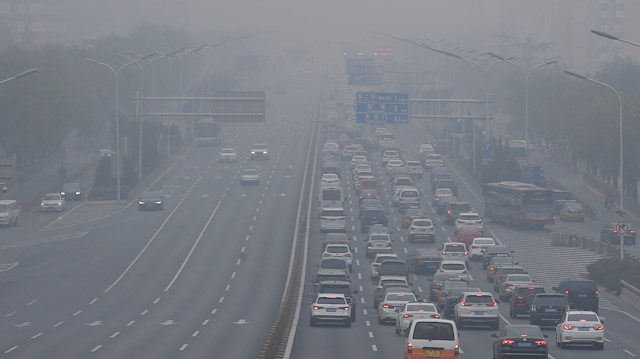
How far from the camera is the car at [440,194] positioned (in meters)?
101

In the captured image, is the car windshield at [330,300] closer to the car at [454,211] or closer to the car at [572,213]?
the car at [454,211]

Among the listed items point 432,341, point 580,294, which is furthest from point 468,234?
point 432,341

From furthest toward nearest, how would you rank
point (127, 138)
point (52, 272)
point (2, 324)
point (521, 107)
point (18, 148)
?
point (521, 107)
point (127, 138)
point (18, 148)
point (52, 272)
point (2, 324)

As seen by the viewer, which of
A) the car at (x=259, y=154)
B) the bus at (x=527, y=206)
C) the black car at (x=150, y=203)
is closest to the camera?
the bus at (x=527, y=206)

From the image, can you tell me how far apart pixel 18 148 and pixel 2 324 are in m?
68.9

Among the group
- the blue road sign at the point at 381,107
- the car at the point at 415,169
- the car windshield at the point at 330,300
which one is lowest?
the car windshield at the point at 330,300

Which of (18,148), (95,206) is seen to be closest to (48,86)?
(18,148)

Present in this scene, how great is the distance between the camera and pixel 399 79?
642 ft

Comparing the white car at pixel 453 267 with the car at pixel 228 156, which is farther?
the car at pixel 228 156

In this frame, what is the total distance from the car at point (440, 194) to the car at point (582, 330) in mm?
57945

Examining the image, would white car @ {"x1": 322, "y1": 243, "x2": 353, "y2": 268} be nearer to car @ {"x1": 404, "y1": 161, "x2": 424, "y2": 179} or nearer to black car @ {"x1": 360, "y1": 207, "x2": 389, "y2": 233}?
black car @ {"x1": 360, "y1": 207, "x2": 389, "y2": 233}

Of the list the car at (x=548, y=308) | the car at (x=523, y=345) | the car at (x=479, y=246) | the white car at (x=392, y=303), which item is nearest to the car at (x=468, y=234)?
the car at (x=479, y=246)

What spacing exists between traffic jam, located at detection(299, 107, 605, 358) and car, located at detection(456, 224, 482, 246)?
86 millimetres

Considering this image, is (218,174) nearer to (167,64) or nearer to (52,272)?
(52,272)
